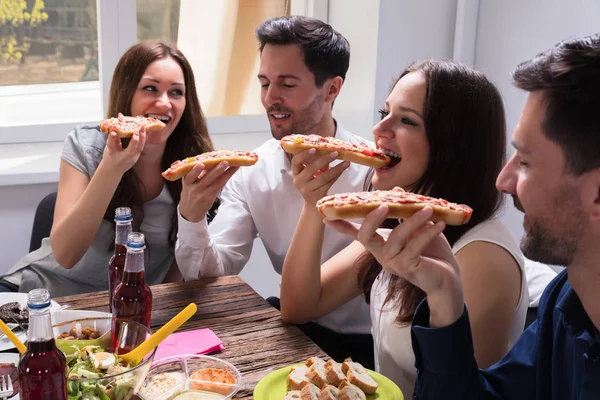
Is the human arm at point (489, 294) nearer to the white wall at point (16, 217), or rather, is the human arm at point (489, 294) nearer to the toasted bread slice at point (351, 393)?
the toasted bread slice at point (351, 393)

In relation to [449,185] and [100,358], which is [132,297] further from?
[449,185]

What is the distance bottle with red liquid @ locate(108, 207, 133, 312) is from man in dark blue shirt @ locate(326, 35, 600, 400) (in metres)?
0.56

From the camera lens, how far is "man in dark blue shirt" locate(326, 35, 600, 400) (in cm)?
119

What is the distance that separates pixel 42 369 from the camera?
1.14m

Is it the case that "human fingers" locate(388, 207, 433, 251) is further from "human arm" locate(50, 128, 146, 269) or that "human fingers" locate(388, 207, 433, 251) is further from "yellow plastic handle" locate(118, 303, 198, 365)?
"human arm" locate(50, 128, 146, 269)

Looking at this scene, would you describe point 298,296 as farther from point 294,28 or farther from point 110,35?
point 110,35

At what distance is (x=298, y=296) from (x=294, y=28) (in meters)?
1.13

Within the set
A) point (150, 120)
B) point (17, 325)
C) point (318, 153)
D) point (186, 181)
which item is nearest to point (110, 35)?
point (150, 120)

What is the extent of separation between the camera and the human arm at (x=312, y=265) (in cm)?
198

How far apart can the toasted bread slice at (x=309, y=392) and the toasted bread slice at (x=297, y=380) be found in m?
0.04

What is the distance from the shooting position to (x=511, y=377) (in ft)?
4.90

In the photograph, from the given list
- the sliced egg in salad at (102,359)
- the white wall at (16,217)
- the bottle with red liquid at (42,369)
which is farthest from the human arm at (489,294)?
the white wall at (16,217)

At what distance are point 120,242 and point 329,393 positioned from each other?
616mm

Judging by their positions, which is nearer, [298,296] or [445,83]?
[445,83]
